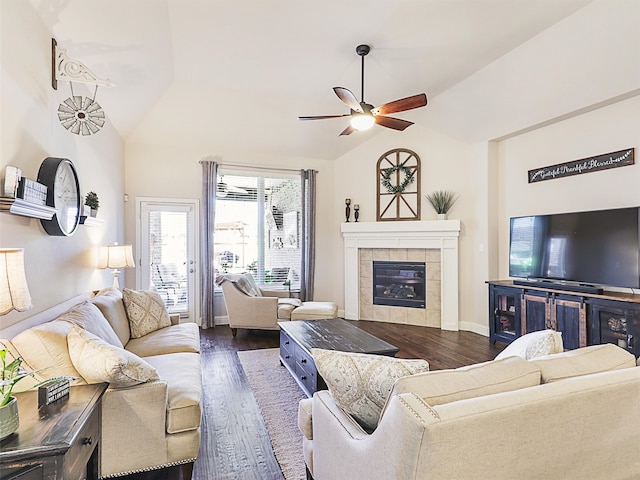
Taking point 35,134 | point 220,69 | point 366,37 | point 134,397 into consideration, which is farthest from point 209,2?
point 134,397

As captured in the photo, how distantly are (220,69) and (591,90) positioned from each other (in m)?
4.09

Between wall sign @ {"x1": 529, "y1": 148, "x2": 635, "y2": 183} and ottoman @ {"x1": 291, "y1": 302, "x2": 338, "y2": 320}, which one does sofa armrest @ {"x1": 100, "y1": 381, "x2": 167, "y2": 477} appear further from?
wall sign @ {"x1": 529, "y1": 148, "x2": 635, "y2": 183}

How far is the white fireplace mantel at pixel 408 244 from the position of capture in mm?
5457

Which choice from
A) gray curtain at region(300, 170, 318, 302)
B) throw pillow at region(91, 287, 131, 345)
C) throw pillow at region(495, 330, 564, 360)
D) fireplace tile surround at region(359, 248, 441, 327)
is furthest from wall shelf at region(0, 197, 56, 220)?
fireplace tile surround at region(359, 248, 441, 327)

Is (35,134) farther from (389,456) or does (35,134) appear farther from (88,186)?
(389,456)

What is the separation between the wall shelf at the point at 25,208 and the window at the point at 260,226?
3.61 metres

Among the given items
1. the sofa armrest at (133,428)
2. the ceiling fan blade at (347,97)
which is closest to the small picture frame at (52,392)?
the sofa armrest at (133,428)

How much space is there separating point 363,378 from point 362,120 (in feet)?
9.06

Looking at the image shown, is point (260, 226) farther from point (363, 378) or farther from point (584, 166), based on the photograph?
point (363, 378)

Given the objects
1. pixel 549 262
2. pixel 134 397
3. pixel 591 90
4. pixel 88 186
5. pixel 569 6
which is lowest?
pixel 134 397

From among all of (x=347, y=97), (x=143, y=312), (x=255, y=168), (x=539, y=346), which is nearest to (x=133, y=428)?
(x=143, y=312)

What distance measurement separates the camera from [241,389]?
10.7 feet

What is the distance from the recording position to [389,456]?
1.10 metres

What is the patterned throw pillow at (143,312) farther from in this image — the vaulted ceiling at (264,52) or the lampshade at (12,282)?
the vaulted ceiling at (264,52)
